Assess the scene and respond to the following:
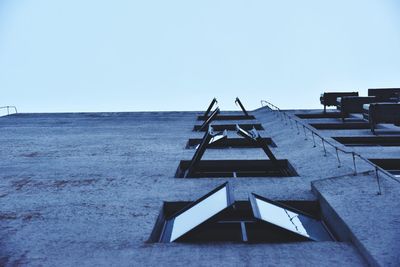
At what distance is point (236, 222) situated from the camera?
289 inches

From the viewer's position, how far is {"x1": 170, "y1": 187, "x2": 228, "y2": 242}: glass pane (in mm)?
5793

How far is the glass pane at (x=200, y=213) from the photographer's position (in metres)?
5.79

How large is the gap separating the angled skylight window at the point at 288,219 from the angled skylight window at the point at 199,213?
0.54 m

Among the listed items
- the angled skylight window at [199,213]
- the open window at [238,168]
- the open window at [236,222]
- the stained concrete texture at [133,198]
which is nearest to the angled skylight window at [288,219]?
the open window at [236,222]

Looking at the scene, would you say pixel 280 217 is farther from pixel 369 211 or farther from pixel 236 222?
pixel 369 211

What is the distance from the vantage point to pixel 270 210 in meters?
6.22

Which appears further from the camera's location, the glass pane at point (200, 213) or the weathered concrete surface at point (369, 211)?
the glass pane at point (200, 213)

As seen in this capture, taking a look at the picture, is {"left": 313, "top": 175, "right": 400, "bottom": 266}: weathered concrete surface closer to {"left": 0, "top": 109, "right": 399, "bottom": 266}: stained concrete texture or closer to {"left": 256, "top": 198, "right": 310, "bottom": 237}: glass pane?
{"left": 0, "top": 109, "right": 399, "bottom": 266}: stained concrete texture

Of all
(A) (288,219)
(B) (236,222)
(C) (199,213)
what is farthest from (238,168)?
(C) (199,213)

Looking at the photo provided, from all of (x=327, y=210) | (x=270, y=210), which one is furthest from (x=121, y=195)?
(x=327, y=210)

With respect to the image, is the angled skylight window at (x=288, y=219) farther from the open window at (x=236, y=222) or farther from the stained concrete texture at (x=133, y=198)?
the stained concrete texture at (x=133, y=198)

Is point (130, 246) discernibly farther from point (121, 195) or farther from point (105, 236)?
point (121, 195)

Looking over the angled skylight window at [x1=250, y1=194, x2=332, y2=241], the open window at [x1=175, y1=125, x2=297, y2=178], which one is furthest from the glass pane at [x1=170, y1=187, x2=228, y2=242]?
the open window at [x1=175, y1=125, x2=297, y2=178]

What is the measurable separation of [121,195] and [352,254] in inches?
219
